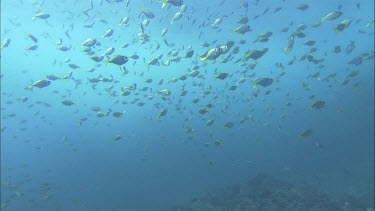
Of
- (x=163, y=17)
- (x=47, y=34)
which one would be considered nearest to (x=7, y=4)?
(x=47, y=34)

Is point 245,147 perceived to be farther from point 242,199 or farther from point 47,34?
point 242,199

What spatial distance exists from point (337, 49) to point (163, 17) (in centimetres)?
1702

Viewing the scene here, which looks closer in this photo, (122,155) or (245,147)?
(122,155)

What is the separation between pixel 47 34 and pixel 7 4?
314 inches

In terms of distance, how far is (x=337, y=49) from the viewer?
1234cm

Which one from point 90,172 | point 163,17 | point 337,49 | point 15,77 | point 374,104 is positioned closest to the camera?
point 337,49

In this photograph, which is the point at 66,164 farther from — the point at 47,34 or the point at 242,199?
the point at 242,199

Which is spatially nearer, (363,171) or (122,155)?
(363,171)

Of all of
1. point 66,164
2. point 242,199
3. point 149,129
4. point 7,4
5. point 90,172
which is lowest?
point 242,199

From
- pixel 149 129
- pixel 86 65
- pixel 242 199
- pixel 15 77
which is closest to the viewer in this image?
pixel 242 199

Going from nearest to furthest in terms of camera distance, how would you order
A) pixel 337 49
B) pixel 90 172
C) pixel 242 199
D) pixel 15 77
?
1. pixel 337 49
2. pixel 242 199
3. pixel 90 172
4. pixel 15 77

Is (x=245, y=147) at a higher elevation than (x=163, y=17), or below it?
below

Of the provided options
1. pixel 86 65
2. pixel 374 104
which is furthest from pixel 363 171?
pixel 86 65

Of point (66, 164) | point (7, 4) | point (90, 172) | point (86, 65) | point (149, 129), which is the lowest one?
point (90, 172)
